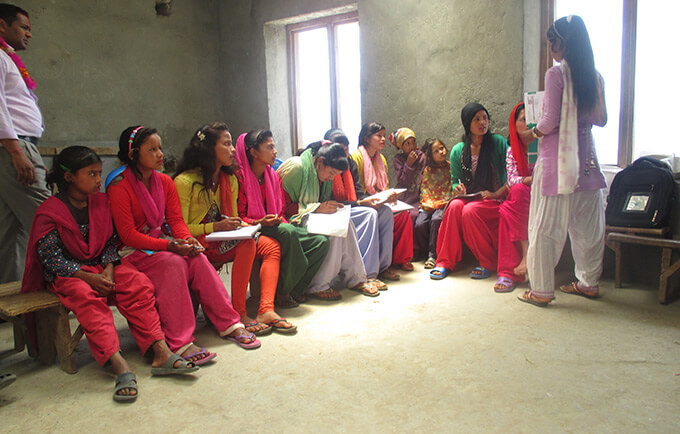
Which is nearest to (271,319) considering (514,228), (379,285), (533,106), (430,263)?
(379,285)

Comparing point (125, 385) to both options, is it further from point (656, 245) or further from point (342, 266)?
point (656, 245)

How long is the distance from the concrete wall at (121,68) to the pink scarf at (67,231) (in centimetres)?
298

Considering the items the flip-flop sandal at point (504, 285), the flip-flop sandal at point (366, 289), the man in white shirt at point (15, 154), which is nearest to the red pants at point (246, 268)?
the flip-flop sandal at point (366, 289)

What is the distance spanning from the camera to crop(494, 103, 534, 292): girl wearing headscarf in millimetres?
3660

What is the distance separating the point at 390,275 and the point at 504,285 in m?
0.95

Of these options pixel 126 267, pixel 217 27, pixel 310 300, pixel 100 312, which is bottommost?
pixel 310 300

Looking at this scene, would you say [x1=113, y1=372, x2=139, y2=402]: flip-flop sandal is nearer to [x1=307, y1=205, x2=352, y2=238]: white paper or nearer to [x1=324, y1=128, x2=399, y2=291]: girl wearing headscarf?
[x1=307, y1=205, x2=352, y2=238]: white paper

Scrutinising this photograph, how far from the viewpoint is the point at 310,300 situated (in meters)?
3.48

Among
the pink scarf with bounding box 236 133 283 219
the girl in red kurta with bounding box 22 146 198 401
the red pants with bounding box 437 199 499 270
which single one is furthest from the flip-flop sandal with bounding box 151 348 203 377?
the red pants with bounding box 437 199 499 270

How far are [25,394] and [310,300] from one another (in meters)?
1.85

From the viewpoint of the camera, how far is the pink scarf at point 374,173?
4.48 metres

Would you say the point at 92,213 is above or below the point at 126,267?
above

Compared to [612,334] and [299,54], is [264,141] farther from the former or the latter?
[299,54]

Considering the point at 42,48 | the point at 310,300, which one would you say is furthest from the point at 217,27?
the point at 310,300
